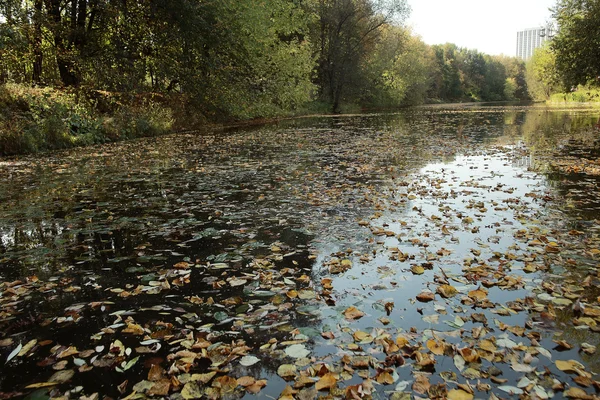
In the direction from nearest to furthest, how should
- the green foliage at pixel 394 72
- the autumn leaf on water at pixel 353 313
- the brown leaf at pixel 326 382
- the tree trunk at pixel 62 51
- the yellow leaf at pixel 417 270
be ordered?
the brown leaf at pixel 326 382, the autumn leaf on water at pixel 353 313, the yellow leaf at pixel 417 270, the tree trunk at pixel 62 51, the green foliage at pixel 394 72

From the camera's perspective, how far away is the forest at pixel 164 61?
15.4 metres

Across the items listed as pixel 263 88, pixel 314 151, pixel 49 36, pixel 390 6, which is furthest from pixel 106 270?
pixel 390 6

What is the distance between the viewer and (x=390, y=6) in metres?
45.2

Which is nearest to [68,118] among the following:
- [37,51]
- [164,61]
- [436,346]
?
[37,51]

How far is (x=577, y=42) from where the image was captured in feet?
106

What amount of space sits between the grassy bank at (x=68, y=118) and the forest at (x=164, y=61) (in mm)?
43

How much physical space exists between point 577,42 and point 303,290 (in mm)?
38131

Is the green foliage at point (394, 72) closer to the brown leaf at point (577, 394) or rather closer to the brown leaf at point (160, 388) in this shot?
the brown leaf at point (577, 394)

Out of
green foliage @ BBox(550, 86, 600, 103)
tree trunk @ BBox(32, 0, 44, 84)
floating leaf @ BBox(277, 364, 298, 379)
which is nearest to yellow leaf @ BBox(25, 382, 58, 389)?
floating leaf @ BBox(277, 364, 298, 379)

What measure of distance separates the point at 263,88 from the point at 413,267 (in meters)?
26.2

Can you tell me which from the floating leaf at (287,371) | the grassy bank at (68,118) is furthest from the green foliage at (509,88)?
the floating leaf at (287,371)

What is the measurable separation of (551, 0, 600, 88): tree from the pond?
3087 centimetres

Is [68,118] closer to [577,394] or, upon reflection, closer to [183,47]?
[183,47]

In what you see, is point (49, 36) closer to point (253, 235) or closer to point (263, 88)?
point (263, 88)
